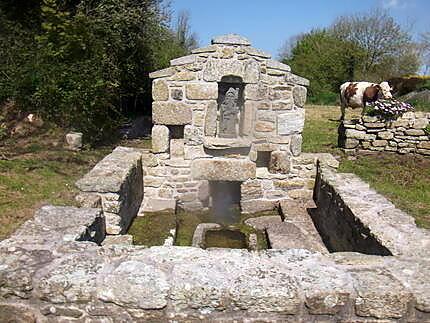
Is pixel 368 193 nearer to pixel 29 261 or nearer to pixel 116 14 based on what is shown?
pixel 29 261

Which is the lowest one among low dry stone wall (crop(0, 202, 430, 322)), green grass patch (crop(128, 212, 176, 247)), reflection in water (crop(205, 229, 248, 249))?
reflection in water (crop(205, 229, 248, 249))

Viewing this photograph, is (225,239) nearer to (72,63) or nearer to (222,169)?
(222,169)

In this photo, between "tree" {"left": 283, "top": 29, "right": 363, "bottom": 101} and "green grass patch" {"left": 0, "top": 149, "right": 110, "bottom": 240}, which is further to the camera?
"tree" {"left": 283, "top": 29, "right": 363, "bottom": 101}

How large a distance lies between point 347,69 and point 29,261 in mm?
25950

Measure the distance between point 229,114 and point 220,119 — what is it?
18 cm

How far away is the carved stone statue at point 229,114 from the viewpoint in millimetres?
6793

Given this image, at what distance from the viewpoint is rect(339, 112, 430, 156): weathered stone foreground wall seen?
986 centimetres

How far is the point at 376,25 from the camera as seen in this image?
85.4ft

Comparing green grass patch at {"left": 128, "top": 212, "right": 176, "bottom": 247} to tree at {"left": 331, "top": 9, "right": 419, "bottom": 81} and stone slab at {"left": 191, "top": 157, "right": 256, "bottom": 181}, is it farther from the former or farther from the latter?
tree at {"left": 331, "top": 9, "right": 419, "bottom": 81}

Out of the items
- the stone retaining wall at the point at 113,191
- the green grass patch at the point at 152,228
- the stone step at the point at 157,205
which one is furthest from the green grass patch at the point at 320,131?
the stone retaining wall at the point at 113,191

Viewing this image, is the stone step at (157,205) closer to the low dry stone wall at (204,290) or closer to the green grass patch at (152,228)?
the green grass patch at (152,228)

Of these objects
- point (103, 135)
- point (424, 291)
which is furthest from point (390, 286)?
point (103, 135)

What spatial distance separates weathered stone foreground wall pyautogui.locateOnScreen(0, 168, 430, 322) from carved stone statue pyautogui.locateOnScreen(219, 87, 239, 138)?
13.9 ft

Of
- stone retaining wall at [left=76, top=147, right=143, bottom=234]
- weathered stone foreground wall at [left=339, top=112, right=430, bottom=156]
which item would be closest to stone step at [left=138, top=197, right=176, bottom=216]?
stone retaining wall at [left=76, top=147, right=143, bottom=234]
